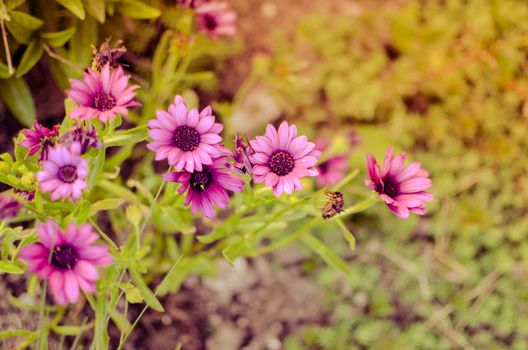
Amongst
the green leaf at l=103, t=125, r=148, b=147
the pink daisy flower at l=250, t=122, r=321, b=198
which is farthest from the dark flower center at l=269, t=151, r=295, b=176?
the green leaf at l=103, t=125, r=148, b=147

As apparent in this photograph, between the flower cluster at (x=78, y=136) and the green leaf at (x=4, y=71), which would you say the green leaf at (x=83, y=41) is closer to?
the green leaf at (x=4, y=71)

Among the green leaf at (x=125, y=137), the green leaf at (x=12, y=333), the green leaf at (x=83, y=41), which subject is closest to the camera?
the green leaf at (x=125, y=137)

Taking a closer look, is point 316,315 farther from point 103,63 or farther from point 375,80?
point 103,63

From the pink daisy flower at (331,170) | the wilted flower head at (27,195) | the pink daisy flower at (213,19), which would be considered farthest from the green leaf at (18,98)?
the pink daisy flower at (331,170)

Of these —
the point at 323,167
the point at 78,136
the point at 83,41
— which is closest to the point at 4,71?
the point at 83,41

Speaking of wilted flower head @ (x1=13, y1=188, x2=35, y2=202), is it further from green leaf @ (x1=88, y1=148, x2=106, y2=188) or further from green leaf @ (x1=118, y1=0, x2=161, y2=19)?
green leaf @ (x1=118, y1=0, x2=161, y2=19)

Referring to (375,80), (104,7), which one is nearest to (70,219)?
(104,7)

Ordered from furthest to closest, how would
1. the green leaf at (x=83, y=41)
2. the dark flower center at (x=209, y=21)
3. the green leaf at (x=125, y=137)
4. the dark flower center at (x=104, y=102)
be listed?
the dark flower center at (x=209, y=21), the green leaf at (x=83, y=41), the green leaf at (x=125, y=137), the dark flower center at (x=104, y=102)
